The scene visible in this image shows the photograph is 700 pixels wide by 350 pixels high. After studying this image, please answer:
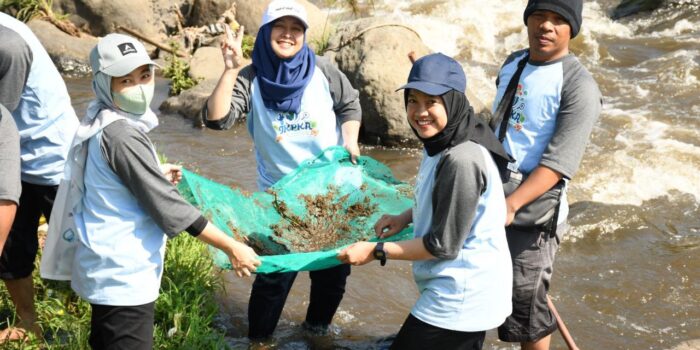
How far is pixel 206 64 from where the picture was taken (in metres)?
11.4

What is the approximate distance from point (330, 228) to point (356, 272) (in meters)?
1.83

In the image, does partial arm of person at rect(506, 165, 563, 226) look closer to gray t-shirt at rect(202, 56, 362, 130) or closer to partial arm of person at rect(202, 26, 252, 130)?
gray t-shirt at rect(202, 56, 362, 130)

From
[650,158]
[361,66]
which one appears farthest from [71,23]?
[650,158]

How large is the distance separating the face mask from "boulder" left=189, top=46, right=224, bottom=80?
7.88m

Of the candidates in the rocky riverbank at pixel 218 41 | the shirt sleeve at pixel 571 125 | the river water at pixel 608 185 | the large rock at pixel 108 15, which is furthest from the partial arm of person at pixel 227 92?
the large rock at pixel 108 15

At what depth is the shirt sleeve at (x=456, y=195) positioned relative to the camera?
296 centimetres

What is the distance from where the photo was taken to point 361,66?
9.23m

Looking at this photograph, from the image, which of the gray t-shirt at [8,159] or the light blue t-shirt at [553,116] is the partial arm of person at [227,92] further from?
the light blue t-shirt at [553,116]

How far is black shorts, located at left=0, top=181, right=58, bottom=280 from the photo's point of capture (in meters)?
4.05

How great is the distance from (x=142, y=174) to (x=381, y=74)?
20.8 ft

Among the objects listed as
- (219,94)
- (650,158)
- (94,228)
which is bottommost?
(650,158)

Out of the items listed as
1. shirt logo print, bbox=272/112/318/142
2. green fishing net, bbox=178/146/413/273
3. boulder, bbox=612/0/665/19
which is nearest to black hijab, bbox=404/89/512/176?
green fishing net, bbox=178/146/413/273

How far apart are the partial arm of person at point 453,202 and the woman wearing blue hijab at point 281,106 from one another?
1.21m

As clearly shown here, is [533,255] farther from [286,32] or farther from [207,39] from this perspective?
[207,39]
